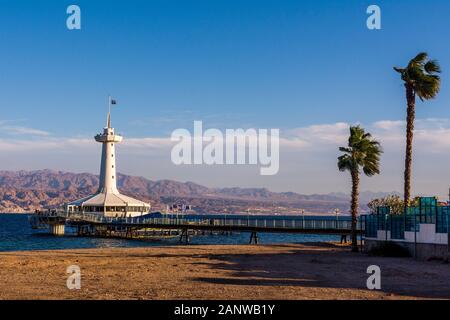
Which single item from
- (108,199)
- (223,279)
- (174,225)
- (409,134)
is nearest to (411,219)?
(409,134)

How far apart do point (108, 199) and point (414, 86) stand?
6832 centimetres

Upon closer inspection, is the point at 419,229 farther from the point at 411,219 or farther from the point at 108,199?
the point at 108,199

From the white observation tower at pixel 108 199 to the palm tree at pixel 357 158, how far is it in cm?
6081

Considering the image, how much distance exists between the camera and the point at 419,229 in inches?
1590

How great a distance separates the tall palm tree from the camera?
49.0 m

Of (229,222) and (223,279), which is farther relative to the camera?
(229,222)

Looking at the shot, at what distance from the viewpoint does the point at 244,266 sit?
33.6 meters

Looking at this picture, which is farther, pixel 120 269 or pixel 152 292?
pixel 120 269

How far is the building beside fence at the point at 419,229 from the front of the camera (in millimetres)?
37062

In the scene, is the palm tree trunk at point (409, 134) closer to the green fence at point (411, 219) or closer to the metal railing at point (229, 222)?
the green fence at point (411, 219)

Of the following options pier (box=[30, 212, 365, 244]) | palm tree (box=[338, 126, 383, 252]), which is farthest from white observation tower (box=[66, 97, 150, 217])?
palm tree (box=[338, 126, 383, 252])

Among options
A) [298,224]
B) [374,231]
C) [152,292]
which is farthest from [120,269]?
[298,224]
